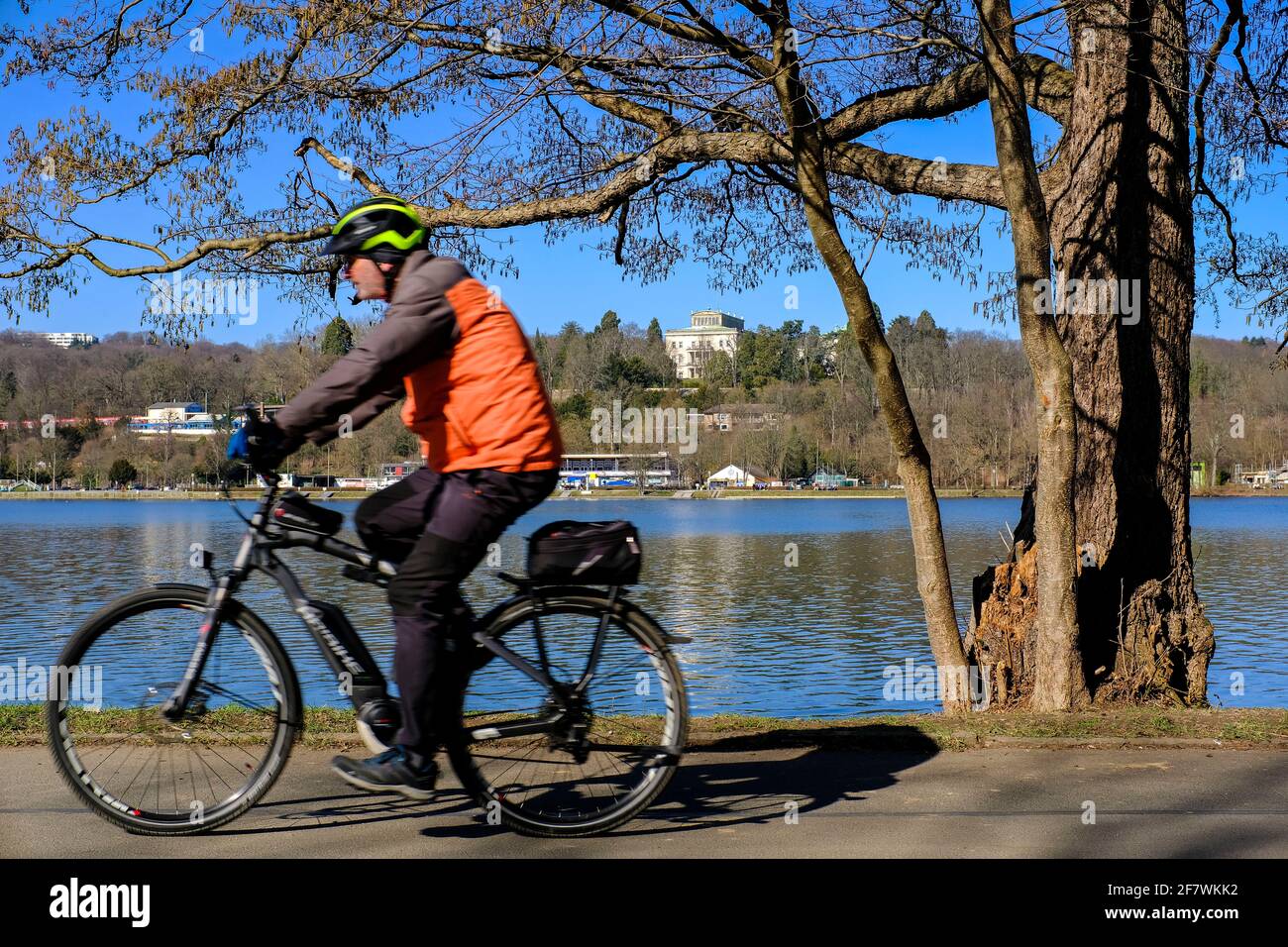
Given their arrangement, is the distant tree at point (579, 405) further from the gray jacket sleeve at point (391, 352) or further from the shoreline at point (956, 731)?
the gray jacket sleeve at point (391, 352)

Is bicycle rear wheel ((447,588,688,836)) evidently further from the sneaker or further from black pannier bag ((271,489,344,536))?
black pannier bag ((271,489,344,536))

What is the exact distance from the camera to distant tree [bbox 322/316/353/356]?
9.36 metres

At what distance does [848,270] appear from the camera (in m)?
8.07

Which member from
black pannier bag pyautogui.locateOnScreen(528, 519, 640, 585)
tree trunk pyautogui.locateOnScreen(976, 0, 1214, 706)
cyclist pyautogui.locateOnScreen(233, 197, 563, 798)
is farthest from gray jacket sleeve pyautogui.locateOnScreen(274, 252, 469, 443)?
tree trunk pyautogui.locateOnScreen(976, 0, 1214, 706)

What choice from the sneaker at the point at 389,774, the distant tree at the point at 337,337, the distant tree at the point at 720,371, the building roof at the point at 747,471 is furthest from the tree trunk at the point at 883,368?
the distant tree at the point at 720,371

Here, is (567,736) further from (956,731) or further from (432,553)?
(956,731)

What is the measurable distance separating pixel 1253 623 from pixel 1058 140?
56.3 ft

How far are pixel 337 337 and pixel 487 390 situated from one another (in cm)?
616

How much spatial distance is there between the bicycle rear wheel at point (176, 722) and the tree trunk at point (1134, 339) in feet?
17.7

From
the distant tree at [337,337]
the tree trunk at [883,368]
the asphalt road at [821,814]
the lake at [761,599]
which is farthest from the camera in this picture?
the lake at [761,599]

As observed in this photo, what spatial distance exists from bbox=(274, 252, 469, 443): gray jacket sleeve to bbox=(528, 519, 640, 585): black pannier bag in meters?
0.73

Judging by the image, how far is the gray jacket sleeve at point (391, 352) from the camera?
3.79 metres
